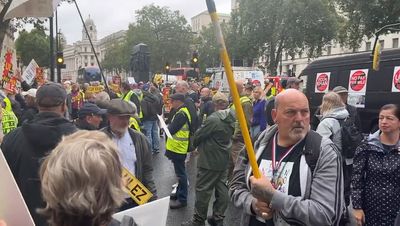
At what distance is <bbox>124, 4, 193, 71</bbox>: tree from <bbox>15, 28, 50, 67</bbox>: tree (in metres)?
15.8

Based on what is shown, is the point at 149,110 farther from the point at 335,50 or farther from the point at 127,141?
the point at 335,50

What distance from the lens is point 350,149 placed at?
5.37 metres

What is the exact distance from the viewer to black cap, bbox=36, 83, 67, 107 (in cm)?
300

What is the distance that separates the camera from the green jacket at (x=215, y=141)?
5.68m

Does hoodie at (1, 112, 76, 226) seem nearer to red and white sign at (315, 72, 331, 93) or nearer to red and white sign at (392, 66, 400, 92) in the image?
red and white sign at (392, 66, 400, 92)

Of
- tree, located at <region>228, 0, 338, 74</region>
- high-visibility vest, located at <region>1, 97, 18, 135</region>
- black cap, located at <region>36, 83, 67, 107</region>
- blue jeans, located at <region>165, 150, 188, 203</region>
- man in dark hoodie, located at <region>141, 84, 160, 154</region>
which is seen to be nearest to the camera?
black cap, located at <region>36, 83, 67, 107</region>

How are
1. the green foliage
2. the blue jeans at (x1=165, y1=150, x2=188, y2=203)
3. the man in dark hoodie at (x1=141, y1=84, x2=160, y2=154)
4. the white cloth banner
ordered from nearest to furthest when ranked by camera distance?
the white cloth banner → the blue jeans at (x1=165, y1=150, x2=188, y2=203) → the man in dark hoodie at (x1=141, y1=84, x2=160, y2=154) → the green foliage

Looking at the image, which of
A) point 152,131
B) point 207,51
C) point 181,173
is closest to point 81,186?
point 181,173

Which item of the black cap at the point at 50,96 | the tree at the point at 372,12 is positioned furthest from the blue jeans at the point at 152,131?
the tree at the point at 372,12

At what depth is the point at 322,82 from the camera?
38.1ft

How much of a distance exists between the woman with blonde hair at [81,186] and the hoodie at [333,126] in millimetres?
4111

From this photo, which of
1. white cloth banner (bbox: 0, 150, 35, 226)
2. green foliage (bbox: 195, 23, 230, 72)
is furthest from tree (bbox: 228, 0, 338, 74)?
white cloth banner (bbox: 0, 150, 35, 226)

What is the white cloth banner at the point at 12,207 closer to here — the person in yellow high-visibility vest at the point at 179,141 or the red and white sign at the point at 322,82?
the person in yellow high-visibility vest at the point at 179,141

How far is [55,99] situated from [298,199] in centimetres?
173
